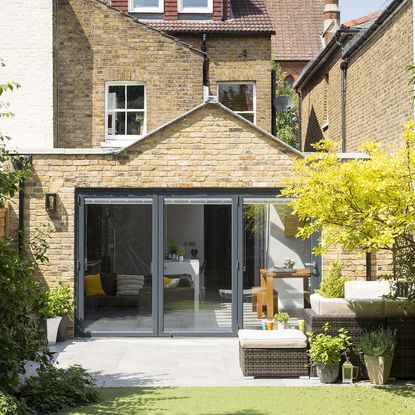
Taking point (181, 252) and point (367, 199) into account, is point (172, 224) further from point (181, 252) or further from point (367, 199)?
point (367, 199)

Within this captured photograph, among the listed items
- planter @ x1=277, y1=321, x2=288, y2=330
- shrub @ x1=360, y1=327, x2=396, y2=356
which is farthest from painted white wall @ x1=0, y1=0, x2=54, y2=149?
shrub @ x1=360, y1=327, x2=396, y2=356

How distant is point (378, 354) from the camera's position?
1162 cm

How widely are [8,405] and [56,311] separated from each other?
693 cm

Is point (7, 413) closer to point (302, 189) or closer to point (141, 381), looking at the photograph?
point (141, 381)

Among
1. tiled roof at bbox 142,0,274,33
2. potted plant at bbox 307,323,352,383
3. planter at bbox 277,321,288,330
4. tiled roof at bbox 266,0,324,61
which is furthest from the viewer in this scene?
tiled roof at bbox 266,0,324,61

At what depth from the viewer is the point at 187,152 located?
16.0 m

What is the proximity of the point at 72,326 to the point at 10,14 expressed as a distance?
26.4 ft

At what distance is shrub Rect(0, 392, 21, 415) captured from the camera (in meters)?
8.47

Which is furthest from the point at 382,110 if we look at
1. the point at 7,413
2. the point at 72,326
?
the point at 7,413

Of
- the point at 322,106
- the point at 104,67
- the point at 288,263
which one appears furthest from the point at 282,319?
the point at 322,106

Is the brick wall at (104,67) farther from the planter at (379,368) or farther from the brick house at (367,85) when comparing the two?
the planter at (379,368)

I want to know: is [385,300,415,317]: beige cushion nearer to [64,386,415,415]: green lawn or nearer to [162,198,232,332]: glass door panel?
[64,386,415,415]: green lawn

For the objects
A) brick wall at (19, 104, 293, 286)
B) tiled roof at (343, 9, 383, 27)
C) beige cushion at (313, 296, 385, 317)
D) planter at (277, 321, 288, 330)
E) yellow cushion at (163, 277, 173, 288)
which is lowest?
planter at (277, 321, 288, 330)

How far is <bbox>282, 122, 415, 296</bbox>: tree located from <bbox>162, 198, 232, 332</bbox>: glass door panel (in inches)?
188
